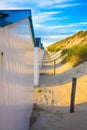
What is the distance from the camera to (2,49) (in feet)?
12.6

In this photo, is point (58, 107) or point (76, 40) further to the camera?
point (76, 40)

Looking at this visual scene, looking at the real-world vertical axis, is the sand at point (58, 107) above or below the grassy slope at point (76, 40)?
below

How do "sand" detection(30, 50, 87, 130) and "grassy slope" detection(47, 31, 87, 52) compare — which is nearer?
"sand" detection(30, 50, 87, 130)

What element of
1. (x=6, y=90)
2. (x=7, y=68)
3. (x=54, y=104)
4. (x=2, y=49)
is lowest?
(x=54, y=104)

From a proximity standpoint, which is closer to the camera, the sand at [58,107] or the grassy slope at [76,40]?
the sand at [58,107]

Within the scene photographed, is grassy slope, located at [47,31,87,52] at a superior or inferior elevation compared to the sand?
superior

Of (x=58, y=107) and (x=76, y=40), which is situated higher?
(x=76, y=40)

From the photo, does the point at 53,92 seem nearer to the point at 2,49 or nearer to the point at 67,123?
the point at 67,123

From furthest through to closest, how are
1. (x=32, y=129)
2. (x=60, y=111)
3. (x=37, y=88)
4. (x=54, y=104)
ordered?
(x=37, y=88), (x=54, y=104), (x=60, y=111), (x=32, y=129)

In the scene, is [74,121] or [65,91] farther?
[65,91]

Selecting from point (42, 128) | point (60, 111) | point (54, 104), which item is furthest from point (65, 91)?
point (42, 128)

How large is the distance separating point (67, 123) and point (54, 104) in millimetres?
3614

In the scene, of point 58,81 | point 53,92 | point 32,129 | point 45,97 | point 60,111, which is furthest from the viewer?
point 58,81

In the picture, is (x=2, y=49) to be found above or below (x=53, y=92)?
above
